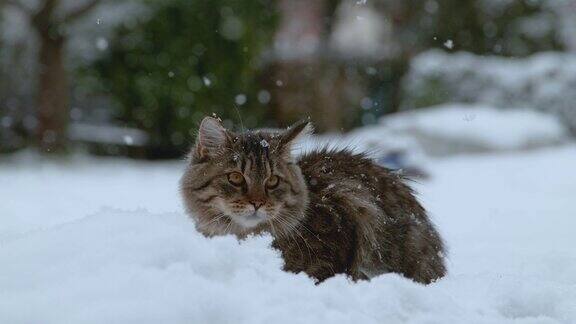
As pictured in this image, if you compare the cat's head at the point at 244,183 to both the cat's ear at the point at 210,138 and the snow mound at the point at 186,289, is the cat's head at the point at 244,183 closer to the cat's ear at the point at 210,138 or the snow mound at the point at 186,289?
the cat's ear at the point at 210,138

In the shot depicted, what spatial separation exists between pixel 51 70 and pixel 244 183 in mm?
6962

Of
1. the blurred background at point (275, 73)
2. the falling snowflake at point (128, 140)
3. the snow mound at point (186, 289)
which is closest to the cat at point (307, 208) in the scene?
the snow mound at point (186, 289)

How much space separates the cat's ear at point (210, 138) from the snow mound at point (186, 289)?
774 mm

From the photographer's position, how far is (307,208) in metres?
3.39

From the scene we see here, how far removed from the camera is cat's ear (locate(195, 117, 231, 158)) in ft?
11.4

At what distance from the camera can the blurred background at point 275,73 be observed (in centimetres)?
962

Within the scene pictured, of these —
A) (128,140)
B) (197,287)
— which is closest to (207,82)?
(128,140)

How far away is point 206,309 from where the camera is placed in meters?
2.17

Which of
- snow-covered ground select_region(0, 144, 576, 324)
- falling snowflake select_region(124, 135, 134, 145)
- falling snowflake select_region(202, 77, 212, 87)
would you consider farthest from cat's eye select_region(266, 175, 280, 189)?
falling snowflake select_region(124, 135, 134, 145)

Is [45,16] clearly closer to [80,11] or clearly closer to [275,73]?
[80,11]

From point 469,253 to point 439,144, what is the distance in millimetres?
6987

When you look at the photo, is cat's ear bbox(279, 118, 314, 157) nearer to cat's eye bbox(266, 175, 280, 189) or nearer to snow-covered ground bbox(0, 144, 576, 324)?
cat's eye bbox(266, 175, 280, 189)

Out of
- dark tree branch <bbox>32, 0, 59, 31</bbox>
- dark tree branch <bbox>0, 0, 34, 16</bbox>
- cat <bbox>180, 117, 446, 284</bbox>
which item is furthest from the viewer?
dark tree branch <bbox>32, 0, 59, 31</bbox>

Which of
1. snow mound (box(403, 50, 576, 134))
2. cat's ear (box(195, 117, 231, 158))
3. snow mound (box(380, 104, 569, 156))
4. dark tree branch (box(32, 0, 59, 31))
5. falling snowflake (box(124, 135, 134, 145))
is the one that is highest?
cat's ear (box(195, 117, 231, 158))
